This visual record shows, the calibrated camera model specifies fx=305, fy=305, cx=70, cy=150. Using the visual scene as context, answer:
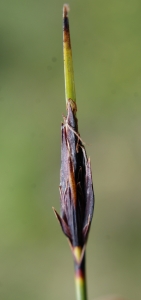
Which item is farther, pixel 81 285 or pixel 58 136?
pixel 58 136

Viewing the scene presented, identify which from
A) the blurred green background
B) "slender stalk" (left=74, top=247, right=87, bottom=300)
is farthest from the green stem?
the blurred green background

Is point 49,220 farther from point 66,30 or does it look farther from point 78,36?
point 66,30

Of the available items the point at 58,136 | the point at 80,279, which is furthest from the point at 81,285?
the point at 58,136

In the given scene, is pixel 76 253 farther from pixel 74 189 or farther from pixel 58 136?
pixel 58 136

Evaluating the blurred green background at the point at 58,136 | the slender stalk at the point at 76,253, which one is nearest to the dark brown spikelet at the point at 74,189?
the slender stalk at the point at 76,253

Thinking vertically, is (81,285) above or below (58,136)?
below

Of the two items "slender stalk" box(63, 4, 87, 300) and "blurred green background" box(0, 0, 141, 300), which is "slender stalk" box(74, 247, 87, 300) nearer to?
"slender stalk" box(63, 4, 87, 300)

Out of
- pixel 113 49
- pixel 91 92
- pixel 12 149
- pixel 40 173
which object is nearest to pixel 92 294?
pixel 40 173
